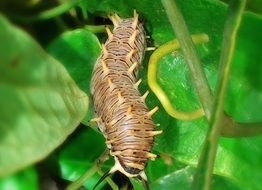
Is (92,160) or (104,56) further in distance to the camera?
(92,160)

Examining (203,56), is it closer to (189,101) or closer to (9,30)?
(189,101)

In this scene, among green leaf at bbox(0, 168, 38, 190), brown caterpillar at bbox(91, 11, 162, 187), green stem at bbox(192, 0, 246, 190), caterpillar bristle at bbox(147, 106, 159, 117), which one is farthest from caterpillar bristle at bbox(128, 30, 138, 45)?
green stem at bbox(192, 0, 246, 190)

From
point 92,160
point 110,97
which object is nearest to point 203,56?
point 110,97

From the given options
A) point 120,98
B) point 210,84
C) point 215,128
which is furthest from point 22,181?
point 215,128

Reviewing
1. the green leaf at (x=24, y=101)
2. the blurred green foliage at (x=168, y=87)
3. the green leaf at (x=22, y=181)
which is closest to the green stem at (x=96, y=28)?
the blurred green foliage at (x=168, y=87)

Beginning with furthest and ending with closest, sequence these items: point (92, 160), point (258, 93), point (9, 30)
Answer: point (92, 160) → point (258, 93) → point (9, 30)

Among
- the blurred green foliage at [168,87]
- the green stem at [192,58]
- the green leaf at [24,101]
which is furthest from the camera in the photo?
the blurred green foliage at [168,87]

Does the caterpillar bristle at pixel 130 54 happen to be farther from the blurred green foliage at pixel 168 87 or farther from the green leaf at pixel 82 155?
the green leaf at pixel 82 155
